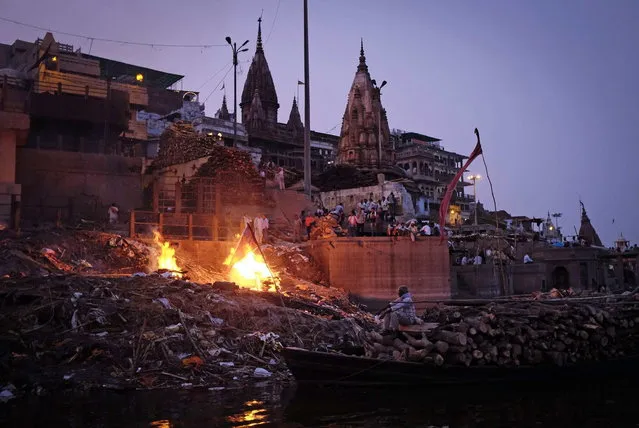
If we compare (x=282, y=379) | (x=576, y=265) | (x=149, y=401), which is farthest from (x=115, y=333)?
(x=576, y=265)

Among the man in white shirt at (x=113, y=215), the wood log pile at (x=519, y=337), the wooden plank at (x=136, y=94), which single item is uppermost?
the wooden plank at (x=136, y=94)

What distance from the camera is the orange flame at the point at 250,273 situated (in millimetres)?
18672

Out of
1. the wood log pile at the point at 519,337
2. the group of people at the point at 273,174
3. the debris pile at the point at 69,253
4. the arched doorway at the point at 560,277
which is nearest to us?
the wood log pile at the point at 519,337

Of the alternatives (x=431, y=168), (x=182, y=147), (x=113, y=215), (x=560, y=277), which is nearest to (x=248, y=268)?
(x=113, y=215)

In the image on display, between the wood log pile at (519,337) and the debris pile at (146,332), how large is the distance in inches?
114

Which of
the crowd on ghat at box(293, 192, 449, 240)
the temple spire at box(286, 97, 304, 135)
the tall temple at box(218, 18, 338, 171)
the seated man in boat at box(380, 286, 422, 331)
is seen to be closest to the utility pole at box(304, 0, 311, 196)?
the crowd on ghat at box(293, 192, 449, 240)

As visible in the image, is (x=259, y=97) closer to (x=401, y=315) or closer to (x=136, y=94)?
(x=136, y=94)

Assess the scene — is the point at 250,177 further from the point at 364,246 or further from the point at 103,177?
the point at 364,246

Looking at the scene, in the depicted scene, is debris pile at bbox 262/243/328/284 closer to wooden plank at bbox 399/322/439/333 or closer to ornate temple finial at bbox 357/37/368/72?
wooden plank at bbox 399/322/439/333

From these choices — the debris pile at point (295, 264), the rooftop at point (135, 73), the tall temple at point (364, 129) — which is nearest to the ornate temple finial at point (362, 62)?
the tall temple at point (364, 129)

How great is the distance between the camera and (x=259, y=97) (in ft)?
202

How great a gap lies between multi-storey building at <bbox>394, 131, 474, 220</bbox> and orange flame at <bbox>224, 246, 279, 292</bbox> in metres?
39.4

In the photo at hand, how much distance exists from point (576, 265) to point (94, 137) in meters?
28.1

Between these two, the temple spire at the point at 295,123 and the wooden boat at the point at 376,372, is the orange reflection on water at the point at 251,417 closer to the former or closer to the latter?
the wooden boat at the point at 376,372
